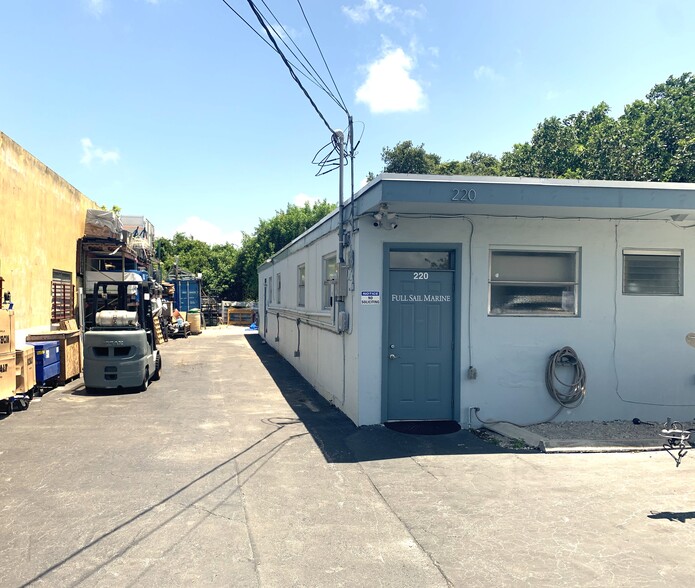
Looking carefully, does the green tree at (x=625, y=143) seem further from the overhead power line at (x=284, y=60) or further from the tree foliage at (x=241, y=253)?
the overhead power line at (x=284, y=60)

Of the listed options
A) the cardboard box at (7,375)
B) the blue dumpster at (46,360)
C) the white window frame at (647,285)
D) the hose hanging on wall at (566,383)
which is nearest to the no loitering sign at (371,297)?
the hose hanging on wall at (566,383)

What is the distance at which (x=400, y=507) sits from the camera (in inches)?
205

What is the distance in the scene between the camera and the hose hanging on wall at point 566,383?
27.1 feet

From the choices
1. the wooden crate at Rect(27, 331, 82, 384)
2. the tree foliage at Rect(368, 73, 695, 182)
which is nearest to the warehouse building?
the wooden crate at Rect(27, 331, 82, 384)

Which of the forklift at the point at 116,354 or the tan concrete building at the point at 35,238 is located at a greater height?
the tan concrete building at the point at 35,238

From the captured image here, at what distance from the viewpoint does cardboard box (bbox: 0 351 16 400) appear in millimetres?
9016

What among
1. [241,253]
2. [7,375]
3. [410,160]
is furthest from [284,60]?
[241,253]

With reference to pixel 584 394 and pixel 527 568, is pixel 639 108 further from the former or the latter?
pixel 527 568

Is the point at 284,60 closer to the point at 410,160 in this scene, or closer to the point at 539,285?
the point at 539,285

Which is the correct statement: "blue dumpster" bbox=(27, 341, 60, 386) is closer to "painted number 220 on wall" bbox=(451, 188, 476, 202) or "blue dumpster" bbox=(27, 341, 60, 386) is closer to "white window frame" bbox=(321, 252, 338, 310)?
"white window frame" bbox=(321, 252, 338, 310)

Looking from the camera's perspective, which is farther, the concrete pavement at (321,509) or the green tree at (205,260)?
the green tree at (205,260)

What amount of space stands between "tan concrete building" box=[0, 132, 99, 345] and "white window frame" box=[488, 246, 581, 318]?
31.3ft

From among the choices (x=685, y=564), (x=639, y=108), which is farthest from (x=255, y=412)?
(x=639, y=108)

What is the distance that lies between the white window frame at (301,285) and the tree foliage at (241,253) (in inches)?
1079
